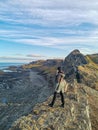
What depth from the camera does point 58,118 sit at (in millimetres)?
29641

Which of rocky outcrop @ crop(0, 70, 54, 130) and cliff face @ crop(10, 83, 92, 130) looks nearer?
cliff face @ crop(10, 83, 92, 130)

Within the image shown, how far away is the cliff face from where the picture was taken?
27.8 metres

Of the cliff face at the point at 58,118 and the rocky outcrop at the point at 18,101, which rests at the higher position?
the cliff face at the point at 58,118

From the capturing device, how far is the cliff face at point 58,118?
27781 mm

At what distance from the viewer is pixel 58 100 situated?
34.2m

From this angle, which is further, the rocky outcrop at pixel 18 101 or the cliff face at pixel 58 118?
the rocky outcrop at pixel 18 101

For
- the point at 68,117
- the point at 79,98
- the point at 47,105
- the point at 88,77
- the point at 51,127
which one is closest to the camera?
the point at 51,127

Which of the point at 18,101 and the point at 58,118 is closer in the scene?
the point at 58,118

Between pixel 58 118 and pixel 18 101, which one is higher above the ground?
pixel 58 118

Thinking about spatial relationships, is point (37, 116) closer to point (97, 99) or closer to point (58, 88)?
point (58, 88)

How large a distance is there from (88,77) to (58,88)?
2949cm

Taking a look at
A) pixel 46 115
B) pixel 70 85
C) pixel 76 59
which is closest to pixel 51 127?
pixel 46 115

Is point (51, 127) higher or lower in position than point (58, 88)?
lower

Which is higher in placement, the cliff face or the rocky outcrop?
the cliff face
